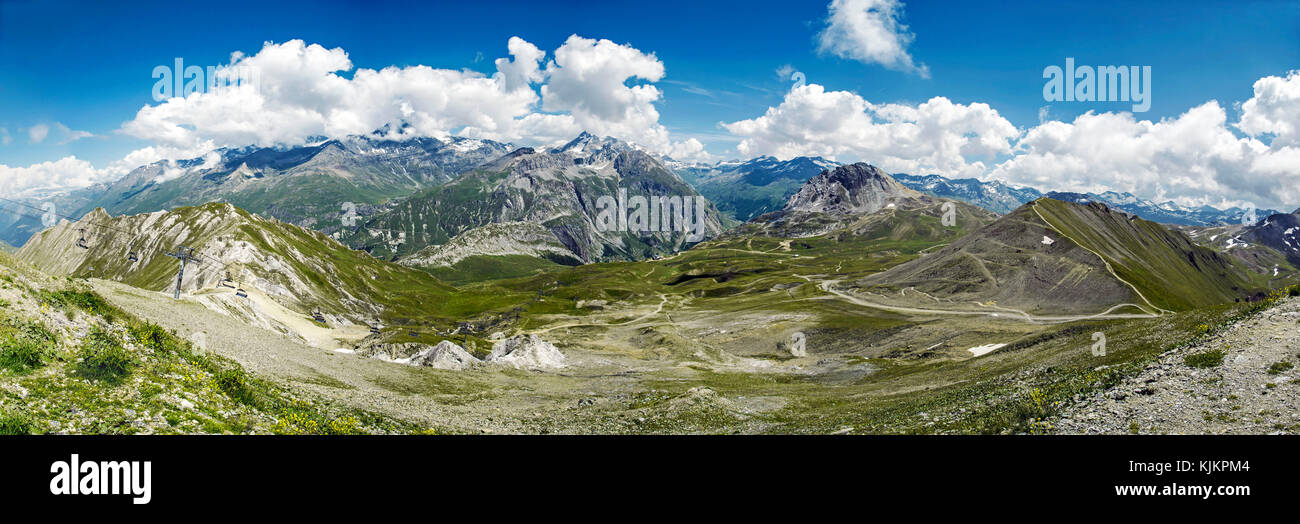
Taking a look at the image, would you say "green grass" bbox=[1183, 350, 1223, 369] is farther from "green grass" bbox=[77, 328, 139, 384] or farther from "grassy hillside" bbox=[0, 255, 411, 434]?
"green grass" bbox=[77, 328, 139, 384]

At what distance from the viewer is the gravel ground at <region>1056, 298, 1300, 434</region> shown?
809 inches

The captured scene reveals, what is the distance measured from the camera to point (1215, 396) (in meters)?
22.8

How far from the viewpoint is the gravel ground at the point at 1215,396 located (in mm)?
20541

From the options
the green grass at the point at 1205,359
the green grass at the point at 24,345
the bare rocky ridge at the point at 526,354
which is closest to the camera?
the green grass at the point at 24,345

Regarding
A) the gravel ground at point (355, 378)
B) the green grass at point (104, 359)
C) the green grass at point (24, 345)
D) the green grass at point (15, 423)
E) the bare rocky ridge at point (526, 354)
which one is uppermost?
the green grass at point (24, 345)

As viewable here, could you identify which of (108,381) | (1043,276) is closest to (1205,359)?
(108,381)

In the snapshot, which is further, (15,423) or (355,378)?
(355,378)

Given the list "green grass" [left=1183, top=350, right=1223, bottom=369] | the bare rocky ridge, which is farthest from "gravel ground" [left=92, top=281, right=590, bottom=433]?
"green grass" [left=1183, top=350, right=1223, bottom=369]

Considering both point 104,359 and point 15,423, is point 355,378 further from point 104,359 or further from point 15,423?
point 15,423

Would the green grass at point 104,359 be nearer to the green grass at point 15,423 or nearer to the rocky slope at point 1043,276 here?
the green grass at point 15,423

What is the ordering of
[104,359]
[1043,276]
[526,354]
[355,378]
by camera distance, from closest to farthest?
[104,359]
[355,378]
[526,354]
[1043,276]

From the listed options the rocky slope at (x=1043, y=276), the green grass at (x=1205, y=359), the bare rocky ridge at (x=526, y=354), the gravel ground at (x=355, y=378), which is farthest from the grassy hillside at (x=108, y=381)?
the rocky slope at (x=1043, y=276)
